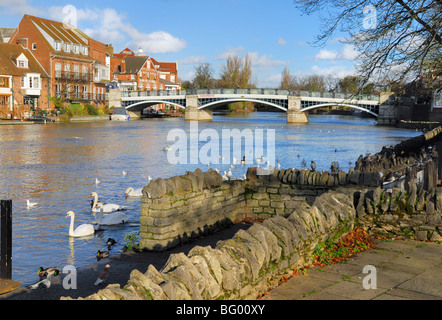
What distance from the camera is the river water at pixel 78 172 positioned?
12688 millimetres

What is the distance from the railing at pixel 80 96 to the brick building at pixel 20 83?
3336 mm

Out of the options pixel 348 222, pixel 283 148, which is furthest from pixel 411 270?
pixel 283 148

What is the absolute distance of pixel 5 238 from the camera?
315 inches

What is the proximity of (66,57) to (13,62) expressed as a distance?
9167mm

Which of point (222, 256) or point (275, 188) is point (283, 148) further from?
point (222, 256)

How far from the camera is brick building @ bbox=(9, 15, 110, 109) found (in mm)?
70625

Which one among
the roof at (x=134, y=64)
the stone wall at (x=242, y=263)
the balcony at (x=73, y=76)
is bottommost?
the stone wall at (x=242, y=263)

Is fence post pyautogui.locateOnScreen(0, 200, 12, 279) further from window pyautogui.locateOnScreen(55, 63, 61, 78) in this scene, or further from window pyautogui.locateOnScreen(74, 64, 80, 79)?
window pyautogui.locateOnScreen(74, 64, 80, 79)

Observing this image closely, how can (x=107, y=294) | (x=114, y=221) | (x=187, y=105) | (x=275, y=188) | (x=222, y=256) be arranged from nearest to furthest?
(x=107, y=294) < (x=222, y=256) < (x=275, y=188) < (x=114, y=221) < (x=187, y=105)

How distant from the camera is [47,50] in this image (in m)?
70.2

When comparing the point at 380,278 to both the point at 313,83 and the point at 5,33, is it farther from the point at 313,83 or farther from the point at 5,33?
the point at 313,83

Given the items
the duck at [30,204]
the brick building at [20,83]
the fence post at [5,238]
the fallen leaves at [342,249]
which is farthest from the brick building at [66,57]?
the fallen leaves at [342,249]

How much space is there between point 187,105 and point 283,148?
41444mm

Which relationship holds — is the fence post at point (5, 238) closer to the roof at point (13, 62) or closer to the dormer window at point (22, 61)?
the roof at point (13, 62)
